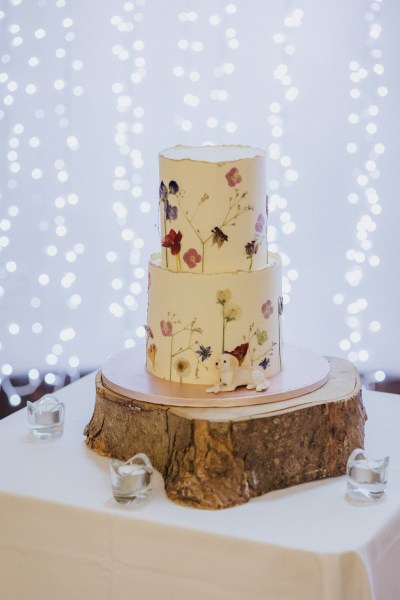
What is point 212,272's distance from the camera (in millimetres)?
1785

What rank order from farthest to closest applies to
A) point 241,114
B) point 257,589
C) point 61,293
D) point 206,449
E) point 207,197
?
point 61,293 < point 241,114 < point 207,197 < point 206,449 < point 257,589

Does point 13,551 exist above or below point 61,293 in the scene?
below

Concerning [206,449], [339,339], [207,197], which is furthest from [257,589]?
[339,339]

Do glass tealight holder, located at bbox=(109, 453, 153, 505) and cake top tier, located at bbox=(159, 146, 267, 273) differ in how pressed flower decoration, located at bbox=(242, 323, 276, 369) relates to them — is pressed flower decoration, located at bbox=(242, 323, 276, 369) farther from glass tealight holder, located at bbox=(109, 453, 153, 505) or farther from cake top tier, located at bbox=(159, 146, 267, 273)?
glass tealight holder, located at bbox=(109, 453, 153, 505)

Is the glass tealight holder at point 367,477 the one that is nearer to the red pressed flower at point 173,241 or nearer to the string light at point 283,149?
the red pressed flower at point 173,241

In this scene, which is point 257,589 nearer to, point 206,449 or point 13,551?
point 206,449

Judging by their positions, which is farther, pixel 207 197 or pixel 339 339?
pixel 339 339

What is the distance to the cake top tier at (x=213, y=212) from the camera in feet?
5.76

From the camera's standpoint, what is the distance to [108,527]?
1557 millimetres

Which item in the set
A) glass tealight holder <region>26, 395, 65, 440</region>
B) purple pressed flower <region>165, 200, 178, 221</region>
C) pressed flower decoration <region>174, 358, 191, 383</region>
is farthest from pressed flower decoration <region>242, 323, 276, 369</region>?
glass tealight holder <region>26, 395, 65, 440</region>

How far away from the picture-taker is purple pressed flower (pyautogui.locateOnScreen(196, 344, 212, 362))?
178cm

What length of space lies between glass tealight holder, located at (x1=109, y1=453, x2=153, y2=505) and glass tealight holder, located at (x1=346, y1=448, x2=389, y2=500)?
0.35 m

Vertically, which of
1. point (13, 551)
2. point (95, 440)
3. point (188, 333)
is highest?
point (188, 333)

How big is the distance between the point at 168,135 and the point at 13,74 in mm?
504
